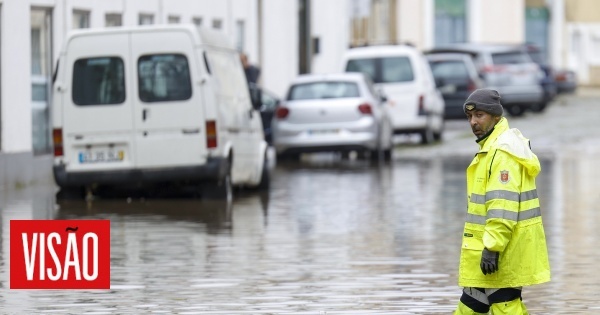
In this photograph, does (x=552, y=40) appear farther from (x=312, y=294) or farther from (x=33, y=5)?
(x=312, y=294)

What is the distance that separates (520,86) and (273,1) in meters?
7.79

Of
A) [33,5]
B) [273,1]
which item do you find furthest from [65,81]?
[273,1]

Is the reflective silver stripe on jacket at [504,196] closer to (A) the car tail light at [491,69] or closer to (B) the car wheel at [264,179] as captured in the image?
(B) the car wheel at [264,179]

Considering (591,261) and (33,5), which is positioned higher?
(33,5)

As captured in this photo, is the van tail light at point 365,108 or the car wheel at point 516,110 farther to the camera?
the car wheel at point 516,110

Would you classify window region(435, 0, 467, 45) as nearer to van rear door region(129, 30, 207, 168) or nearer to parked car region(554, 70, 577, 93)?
parked car region(554, 70, 577, 93)

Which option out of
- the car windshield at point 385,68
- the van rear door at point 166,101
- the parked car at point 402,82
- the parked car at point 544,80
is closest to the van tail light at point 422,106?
the parked car at point 402,82

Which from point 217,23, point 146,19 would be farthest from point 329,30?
point 146,19

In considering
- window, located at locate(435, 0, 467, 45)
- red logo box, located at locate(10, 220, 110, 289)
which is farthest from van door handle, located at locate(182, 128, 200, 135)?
window, located at locate(435, 0, 467, 45)

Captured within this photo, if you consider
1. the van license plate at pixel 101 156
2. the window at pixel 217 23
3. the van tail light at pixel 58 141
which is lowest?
the van license plate at pixel 101 156

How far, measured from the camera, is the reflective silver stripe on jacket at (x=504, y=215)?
846cm

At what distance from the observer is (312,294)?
1238 centimetres

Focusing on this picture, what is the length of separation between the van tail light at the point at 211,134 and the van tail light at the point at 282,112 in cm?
1017

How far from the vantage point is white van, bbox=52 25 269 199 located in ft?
68.3
